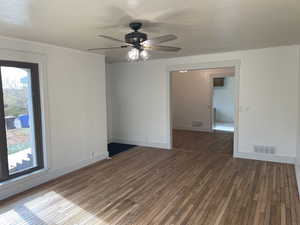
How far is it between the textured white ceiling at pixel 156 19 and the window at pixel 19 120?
599mm

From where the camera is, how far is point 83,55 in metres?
4.33

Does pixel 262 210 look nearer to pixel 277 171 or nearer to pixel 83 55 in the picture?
pixel 277 171

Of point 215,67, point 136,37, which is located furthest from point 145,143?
point 136,37

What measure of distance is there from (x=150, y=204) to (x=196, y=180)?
1.11 meters

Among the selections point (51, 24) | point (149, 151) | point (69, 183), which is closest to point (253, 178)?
point (149, 151)

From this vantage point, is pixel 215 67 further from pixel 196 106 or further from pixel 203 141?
pixel 196 106

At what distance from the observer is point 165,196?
10.1 feet

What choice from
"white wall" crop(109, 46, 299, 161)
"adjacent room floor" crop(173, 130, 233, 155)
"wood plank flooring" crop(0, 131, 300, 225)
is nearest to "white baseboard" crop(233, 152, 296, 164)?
"white wall" crop(109, 46, 299, 161)

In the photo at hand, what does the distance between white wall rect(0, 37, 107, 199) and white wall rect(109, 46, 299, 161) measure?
1.49 metres

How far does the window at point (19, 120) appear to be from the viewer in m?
3.18

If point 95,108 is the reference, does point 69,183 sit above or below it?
below

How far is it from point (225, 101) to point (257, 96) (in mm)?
5983

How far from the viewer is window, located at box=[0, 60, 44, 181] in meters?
3.18

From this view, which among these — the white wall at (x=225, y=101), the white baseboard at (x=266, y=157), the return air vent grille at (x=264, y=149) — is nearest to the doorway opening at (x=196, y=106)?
the white baseboard at (x=266, y=157)
